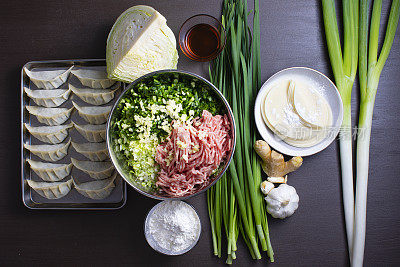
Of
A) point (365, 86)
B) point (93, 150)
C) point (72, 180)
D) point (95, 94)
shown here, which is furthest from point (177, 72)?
point (365, 86)

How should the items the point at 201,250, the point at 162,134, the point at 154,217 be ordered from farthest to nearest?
the point at 201,250 → the point at 154,217 → the point at 162,134

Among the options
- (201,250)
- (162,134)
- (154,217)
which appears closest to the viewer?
(162,134)

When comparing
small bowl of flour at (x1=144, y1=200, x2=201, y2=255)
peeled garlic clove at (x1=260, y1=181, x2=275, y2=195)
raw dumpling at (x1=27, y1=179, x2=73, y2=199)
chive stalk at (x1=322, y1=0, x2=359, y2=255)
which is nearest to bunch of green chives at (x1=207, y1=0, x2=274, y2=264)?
peeled garlic clove at (x1=260, y1=181, x2=275, y2=195)

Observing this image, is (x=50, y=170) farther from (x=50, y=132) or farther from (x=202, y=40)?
(x=202, y=40)

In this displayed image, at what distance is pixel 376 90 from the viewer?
160cm

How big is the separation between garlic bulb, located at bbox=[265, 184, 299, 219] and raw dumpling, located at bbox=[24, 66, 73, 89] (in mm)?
1309

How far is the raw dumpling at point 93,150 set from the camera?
1.54 m

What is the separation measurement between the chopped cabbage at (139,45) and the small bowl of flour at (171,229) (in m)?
0.69

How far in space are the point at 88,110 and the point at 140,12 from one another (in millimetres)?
588

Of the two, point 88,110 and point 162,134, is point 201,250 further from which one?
point 88,110

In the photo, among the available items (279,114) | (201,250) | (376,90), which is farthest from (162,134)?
(376,90)

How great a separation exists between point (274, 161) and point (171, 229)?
0.63 m

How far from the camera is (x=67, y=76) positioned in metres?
1.61

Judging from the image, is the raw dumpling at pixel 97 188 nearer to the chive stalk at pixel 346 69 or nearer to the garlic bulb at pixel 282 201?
the garlic bulb at pixel 282 201
